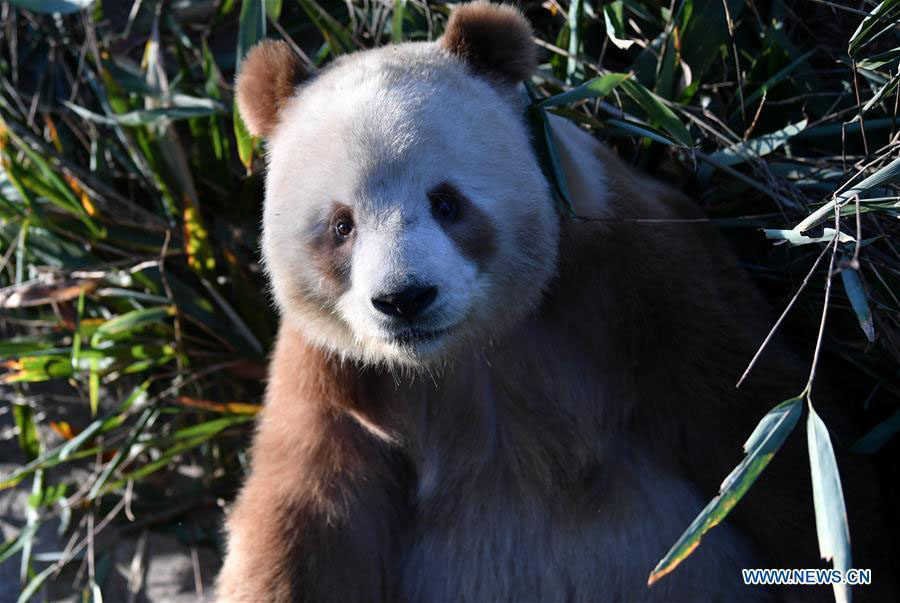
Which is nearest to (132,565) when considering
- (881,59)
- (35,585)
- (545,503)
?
(35,585)

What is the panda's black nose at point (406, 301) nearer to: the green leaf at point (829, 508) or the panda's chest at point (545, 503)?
the panda's chest at point (545, 503)

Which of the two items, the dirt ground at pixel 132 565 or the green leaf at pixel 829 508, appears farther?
the dirt ground at pixel 132 565

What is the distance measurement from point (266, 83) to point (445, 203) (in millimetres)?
807

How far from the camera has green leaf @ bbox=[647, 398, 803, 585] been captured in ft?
7.70

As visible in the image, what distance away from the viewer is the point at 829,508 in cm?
231

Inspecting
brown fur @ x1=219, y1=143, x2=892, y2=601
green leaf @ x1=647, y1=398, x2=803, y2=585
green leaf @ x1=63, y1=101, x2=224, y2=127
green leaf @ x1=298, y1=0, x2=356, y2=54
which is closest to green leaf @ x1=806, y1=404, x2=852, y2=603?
green leaf @ x1=647, y1=398, x2=803, y2=585

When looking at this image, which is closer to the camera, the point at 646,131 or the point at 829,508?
the point at 829,508

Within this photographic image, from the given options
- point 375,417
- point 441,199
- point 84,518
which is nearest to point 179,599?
point 84,518

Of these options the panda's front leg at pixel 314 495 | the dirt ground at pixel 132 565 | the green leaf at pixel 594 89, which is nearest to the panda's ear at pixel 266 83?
the panda's front leg at pixel 314 495

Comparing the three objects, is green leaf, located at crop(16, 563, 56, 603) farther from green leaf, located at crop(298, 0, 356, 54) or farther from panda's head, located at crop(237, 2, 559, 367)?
green leaf, located at crop(298, 0, 356, 54)

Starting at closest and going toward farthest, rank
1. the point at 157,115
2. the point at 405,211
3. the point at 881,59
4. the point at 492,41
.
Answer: the point at 405,211
the point at 492,41
the point at 881,59
the point at 157,115

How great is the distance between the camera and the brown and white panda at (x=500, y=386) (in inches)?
115

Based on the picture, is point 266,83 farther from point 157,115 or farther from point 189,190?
point 189,190

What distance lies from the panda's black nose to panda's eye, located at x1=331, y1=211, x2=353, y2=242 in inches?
11.4
